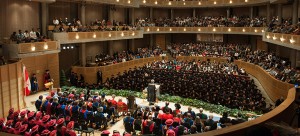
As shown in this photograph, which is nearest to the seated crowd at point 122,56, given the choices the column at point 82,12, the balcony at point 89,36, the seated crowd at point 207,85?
the balcony at point 89,36

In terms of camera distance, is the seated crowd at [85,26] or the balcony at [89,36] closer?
the balcony at [89,36]

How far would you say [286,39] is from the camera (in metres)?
24.7

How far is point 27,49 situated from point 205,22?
30.2 m

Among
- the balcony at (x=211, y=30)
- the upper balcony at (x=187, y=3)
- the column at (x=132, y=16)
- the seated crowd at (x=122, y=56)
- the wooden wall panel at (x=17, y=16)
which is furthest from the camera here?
the column at (x=132, y=16)

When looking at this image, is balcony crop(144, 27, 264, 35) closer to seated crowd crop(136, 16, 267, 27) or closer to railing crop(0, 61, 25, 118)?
seated crowd crop(136, 16, 267, 27)

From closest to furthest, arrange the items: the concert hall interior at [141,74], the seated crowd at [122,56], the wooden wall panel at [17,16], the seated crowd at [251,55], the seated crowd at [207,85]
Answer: the concert hall interior at [141,74], the seated crowd at [207,85], the seated crowd at [251,55], the wooden wall panel at [17,16], the seated crowd at [122,56]

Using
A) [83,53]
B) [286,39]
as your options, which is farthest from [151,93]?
[83,53]

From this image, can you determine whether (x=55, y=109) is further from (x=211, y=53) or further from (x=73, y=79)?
(x=211, y=53)

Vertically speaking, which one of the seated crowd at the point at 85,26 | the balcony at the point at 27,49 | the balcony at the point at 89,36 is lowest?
the balcony at the point at 27,49

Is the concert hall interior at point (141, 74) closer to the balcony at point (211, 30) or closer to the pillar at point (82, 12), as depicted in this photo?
the balcony at point (211, 30)

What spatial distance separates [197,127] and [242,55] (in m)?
26.3

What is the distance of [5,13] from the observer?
24.4 meters

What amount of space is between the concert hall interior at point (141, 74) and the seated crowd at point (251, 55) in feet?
0.49

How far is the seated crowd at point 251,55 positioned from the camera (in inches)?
882
